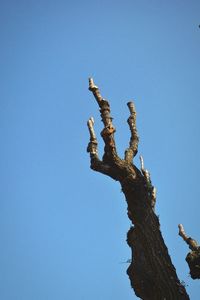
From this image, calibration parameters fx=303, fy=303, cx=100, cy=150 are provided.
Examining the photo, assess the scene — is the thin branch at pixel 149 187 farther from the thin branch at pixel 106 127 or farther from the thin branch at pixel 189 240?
the thin branch at pixel 189 240

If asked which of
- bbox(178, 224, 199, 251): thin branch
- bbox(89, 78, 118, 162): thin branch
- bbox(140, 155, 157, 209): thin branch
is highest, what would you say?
bbox(89, 78, 118, 162): thin branch

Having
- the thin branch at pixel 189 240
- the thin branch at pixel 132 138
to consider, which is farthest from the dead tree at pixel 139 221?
the thin branch at pixel 189 240

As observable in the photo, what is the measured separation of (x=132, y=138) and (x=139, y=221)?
8.87 ft

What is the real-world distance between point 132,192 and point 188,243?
3115 mm

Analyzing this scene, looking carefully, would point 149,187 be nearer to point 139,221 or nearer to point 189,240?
point 139,221

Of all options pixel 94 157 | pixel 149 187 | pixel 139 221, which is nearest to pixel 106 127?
pixel 94 157

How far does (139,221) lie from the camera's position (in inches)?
309

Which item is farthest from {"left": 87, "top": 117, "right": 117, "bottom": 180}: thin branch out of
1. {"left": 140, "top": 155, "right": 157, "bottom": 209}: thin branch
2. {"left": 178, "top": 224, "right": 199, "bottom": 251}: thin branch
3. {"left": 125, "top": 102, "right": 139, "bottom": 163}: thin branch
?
{"left": 178, "top": 224, "right": 199, "bottom": 251}: thin branch

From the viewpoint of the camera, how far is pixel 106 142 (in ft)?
27.4

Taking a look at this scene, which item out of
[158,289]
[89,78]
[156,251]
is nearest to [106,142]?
[89,78]

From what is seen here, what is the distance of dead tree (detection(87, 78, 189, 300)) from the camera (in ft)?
23.0

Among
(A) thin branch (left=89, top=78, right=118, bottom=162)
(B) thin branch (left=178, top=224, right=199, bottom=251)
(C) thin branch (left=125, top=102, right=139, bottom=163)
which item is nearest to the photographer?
(A) thin branch (left=89, top=78, right=118, bottom=162)

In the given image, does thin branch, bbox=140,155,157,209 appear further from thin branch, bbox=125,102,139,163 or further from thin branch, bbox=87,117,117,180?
thin branch, bbox=87,117,117,180

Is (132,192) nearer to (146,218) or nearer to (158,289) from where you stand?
(146,218)
